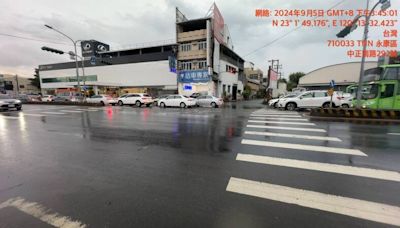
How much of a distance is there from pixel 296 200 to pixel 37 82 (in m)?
99.5

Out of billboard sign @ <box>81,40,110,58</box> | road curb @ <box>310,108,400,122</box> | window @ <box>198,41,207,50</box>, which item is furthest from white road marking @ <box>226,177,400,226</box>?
billboard sign @ <box>81,40,110,58</box>

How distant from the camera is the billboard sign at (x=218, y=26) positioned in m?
29.9

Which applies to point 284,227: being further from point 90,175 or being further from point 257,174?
point 90,175

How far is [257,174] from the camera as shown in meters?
3.85

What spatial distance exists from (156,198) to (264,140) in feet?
15.3

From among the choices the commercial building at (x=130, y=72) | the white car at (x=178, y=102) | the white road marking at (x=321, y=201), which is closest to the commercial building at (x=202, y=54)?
the commercial building at (x=130, y=72)

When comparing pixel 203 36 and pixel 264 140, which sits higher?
pixel 203 36

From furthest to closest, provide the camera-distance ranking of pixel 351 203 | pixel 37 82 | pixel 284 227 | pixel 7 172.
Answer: pixel 37 82 → pixel 7 172 → pixel 351 203 → pixel 284 227

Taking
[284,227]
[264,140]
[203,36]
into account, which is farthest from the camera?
[203,36]

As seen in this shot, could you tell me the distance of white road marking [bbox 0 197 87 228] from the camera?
244cm

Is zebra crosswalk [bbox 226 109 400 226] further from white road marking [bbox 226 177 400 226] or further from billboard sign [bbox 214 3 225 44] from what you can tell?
billboard sign [bbox 214 3 225 44]

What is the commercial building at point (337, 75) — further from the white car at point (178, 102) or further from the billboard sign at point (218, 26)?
the white car at point (178, 102)

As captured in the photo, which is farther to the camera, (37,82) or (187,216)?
(37,82)

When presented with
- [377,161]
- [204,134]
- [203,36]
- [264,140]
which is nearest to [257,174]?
[264,140]
